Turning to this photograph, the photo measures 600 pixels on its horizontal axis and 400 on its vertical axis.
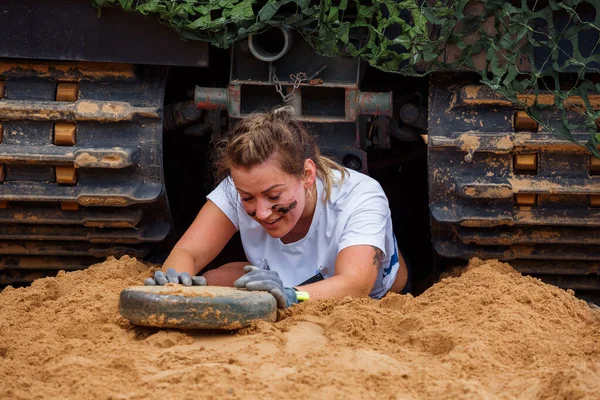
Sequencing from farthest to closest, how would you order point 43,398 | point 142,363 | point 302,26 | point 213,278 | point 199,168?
1. point 199,168
2. point 213,278
3. point 302,26
4. point 142,363
5. point 43,398

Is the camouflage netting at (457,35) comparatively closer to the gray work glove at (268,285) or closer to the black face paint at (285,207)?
the black face paint at (285,207)

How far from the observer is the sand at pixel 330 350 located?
7.84ft

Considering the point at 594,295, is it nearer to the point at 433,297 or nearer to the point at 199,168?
the point at 433,297

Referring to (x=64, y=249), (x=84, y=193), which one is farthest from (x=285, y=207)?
(x=64, y=249)

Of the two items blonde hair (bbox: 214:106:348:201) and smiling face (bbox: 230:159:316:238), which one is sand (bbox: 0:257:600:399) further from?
blonde hair (bbox: 214:106:348:201)

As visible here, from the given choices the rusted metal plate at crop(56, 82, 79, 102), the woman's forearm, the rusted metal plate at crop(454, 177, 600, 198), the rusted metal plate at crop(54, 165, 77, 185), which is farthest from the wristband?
the rusted metal plate at crop(56, 82, 79, 102)

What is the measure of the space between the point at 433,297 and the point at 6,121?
1.81m

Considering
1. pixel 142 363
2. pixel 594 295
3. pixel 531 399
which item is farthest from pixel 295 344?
pixel 594 295

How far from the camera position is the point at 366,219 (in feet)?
12.0

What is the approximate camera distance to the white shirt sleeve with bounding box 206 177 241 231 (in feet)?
12.6

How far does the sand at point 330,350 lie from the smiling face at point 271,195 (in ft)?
1.52

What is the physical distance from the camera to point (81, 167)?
3.80 m

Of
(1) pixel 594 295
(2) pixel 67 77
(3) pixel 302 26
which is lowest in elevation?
(1) pixel 594 295

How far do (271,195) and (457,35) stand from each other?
0.91 m
